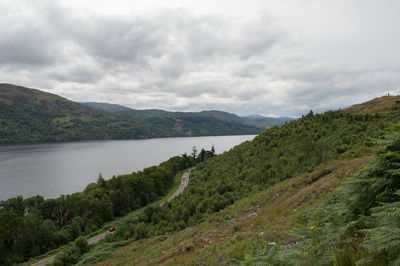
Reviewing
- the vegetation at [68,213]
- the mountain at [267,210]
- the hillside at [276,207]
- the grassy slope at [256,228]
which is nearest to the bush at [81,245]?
the vegetation at [68,213]

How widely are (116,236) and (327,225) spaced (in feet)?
118

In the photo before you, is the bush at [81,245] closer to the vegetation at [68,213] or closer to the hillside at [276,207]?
the vegetation at [68,213]

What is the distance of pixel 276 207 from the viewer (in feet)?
54.3

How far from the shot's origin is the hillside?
257 inches

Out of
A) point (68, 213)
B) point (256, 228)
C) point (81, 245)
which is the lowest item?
point (68, 213)

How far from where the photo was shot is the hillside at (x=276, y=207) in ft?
21.4

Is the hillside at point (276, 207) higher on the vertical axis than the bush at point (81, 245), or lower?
higher

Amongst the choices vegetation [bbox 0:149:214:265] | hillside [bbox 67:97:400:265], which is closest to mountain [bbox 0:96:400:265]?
hillside [bbox 67:97:400:265]

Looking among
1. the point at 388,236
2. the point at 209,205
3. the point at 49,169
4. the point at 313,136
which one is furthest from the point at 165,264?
the point at 49,169

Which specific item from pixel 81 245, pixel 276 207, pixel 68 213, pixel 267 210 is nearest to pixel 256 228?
pixel 276 207

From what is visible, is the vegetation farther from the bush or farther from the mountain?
the mountain

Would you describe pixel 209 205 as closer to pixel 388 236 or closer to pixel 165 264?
pixel 165 264

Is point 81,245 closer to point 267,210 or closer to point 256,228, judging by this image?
point 267,210

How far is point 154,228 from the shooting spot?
33.7 meters
